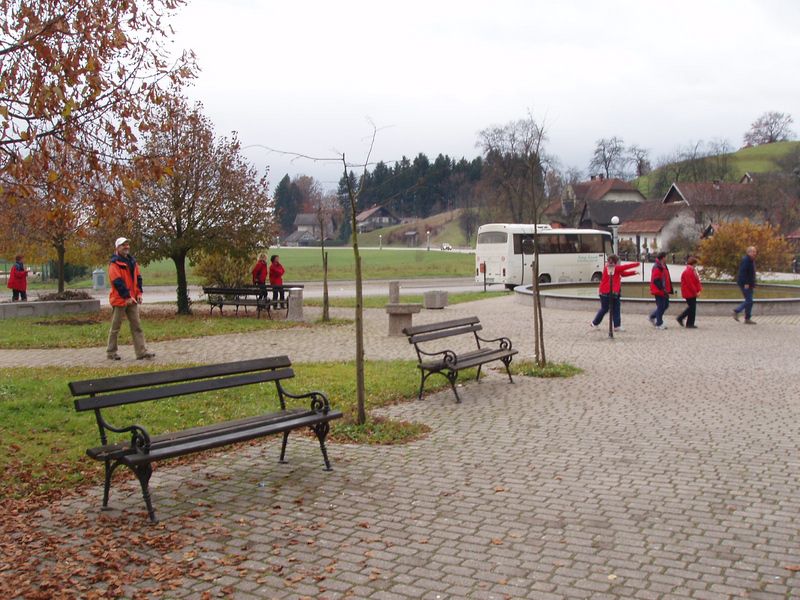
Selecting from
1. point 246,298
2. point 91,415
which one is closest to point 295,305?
point 246,298

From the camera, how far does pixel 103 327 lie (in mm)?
19141

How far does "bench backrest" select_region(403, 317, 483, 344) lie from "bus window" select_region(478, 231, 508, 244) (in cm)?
2583

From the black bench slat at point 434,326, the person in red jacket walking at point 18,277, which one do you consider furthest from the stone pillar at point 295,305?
the person in red jacket walking at point 18,277

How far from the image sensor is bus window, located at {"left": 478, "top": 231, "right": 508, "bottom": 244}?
123 feet

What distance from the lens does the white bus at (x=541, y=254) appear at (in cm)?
3719

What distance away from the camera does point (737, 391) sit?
35.1 feet

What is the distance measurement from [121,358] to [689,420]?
30.8ft

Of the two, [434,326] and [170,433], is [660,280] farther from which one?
[170,433]

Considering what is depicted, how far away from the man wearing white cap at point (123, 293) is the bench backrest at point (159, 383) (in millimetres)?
6836

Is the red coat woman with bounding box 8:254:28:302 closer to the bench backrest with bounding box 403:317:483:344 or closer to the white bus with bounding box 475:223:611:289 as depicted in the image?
the white bus with bounding box 475:223:611:289

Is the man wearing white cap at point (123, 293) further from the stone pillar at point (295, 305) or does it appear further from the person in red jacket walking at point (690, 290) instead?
the person in red jacket walking at point (690, 290)

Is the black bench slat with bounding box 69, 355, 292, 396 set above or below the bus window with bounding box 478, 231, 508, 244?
below

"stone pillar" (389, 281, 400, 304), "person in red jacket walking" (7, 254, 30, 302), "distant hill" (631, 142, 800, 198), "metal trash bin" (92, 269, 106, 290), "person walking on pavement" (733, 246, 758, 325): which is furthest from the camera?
"distant hill" (631, 142, 800, 198)

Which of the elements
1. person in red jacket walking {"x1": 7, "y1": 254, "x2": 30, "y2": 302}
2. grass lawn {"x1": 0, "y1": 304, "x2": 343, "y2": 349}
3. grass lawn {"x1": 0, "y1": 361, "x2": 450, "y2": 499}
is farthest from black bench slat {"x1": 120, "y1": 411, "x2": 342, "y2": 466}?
person in red jacket walking {"x1": 7, "y1": 254, "x2": 30, "y2": 302}
